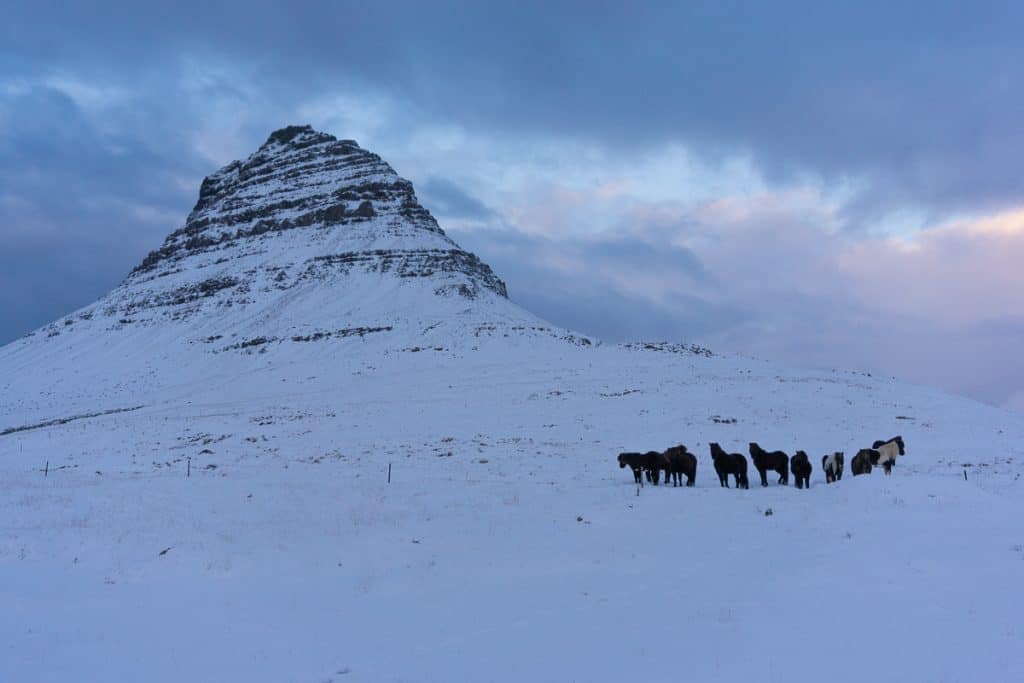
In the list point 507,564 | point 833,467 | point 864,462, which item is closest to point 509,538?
point 507,564

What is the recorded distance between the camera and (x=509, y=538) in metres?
13.6

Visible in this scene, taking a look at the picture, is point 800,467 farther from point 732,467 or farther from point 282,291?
point 282,291

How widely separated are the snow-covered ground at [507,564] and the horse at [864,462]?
54.4 inches

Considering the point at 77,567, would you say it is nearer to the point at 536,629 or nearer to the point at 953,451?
the point at 536,629

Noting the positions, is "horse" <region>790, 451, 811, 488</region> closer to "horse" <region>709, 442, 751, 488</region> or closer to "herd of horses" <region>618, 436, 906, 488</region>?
"herd of horses" <region>618, 436, 906, 488</region>

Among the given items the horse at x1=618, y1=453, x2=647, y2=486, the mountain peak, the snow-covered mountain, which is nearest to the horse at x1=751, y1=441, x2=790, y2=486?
the horse at x1=618, y1=453, x2=647, y2=486

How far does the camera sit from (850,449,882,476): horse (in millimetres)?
19281

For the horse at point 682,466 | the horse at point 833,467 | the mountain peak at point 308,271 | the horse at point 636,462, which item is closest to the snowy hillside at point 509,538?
the horse at point 636,462

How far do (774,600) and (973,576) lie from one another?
9.57 feet

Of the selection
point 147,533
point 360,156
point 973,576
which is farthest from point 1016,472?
point 360,156

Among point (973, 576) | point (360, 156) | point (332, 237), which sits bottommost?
point (973, 576)

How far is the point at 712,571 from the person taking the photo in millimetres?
10906

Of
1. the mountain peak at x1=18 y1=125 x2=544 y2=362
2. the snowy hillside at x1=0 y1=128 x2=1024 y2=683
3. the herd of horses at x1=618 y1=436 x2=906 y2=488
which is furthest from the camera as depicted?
the mountain peak at x1=18 y1=125 x2=544 y2=362

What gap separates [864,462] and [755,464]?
11.3ft
